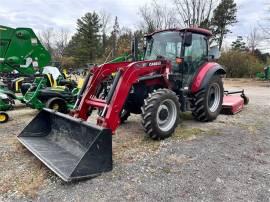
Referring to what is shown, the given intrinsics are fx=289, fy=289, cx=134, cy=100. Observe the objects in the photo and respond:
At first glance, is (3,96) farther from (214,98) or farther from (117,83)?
(214,98)

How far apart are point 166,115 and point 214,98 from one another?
2370mm

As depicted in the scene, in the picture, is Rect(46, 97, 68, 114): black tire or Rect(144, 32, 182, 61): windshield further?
Rect(46, 97, 68, 114): black tire

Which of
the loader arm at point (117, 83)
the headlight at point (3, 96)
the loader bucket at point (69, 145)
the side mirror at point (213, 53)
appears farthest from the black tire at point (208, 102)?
the headlight at point (3, 96)

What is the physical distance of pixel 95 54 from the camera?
47.5 meters

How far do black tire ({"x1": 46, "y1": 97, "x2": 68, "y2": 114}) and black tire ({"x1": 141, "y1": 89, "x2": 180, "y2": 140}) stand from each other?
11.5ft

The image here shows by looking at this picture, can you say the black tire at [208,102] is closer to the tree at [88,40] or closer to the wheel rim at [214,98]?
the wheel rim at [214,98]

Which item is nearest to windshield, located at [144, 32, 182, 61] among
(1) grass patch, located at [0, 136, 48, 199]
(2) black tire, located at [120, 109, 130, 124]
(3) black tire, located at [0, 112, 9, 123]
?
(2) black tire, located at [120, 109, 130, 124]

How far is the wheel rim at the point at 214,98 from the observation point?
7.06m

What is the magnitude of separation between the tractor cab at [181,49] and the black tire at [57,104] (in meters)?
2.69

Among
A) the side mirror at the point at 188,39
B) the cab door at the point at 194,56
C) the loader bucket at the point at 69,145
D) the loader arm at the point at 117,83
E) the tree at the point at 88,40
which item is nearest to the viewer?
the loader bucket at the point at 69,145

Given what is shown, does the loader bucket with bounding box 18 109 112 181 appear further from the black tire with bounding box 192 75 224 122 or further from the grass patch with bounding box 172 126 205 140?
the black tire with bounding box 192 75 224 122

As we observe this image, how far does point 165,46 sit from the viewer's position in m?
6.34

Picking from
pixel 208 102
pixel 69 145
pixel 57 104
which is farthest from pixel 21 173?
pixel 208 102

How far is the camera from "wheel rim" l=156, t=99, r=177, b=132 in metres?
5.19
